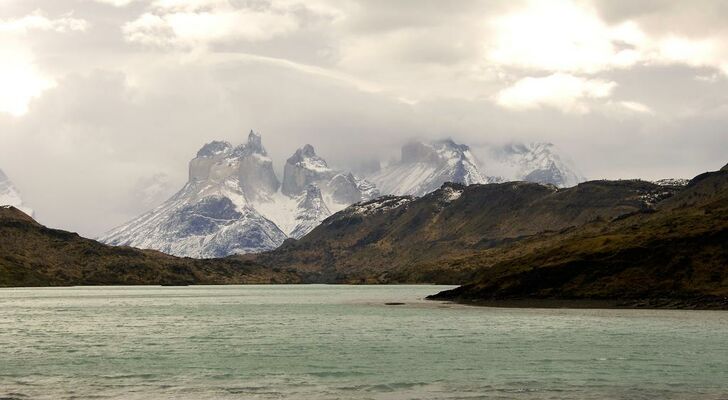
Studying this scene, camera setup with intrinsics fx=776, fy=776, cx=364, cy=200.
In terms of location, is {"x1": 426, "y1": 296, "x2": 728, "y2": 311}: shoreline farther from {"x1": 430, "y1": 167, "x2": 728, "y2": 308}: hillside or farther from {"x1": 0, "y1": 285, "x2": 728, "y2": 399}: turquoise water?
{"x1": 0, "y1": 285, "x2": 728, "y2": 399}: turquoise water

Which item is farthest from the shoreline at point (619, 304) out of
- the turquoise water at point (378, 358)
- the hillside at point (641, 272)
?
the turquoise water at point (378, 358)

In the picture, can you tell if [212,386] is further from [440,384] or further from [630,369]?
[630,369]

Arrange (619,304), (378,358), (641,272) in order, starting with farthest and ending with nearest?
1. (641,272)
2. (619,304)
3. (378,358)

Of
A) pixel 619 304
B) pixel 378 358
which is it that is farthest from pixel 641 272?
pixel 378 358

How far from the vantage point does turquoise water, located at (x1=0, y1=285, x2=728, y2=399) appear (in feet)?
200

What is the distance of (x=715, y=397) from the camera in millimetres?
56406

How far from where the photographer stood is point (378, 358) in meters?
82.2

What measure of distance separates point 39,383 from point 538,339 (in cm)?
6086

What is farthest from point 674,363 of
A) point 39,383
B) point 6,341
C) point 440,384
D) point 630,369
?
point 6,341

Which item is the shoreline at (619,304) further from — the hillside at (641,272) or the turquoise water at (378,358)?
the turquoise water at (378,358)

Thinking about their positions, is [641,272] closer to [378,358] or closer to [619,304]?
[619,304]

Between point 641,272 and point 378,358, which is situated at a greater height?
point 641,272

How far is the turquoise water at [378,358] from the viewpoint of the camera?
61.0 meters

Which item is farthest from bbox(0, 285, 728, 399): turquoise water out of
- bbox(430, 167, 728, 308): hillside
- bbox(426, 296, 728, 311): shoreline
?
bbox(430, 167, 728, 308): hillside
